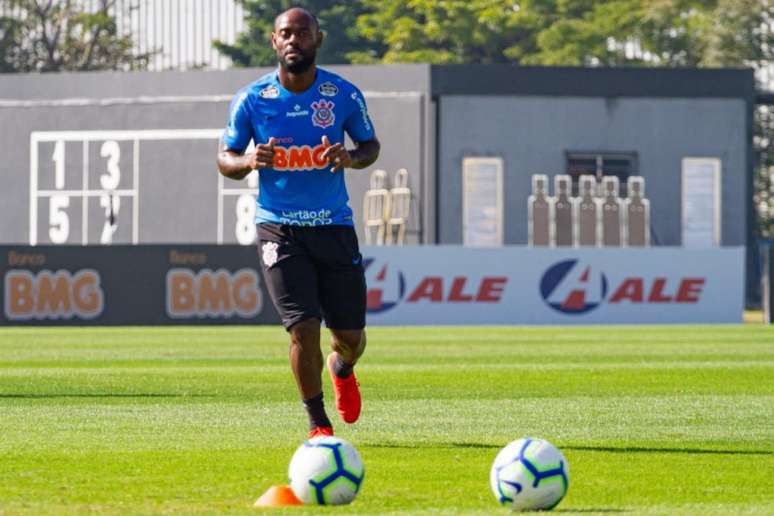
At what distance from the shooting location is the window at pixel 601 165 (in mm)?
47156

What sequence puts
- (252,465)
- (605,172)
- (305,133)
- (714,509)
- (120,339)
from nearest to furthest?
(714,509) → (252,465) → (305,133) → (120,339) → (605,172)

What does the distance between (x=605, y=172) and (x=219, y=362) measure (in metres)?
28.5

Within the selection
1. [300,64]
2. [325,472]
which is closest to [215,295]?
[300,64]

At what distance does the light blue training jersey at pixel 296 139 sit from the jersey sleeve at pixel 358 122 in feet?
0.25

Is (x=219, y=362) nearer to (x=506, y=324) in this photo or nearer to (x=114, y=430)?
(x=114, y=430)

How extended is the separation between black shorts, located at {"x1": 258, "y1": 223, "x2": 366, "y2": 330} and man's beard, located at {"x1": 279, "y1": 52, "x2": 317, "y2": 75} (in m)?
0.82

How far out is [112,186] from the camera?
4850 centimetres

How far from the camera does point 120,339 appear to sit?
85.8 ft

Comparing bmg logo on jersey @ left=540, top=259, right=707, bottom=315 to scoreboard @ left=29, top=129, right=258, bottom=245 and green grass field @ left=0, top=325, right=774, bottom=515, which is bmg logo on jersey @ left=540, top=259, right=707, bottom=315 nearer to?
green grass field @ left=0, top=325, right=774, bottom=515

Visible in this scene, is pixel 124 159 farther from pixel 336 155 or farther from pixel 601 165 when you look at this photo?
pixel 336 155

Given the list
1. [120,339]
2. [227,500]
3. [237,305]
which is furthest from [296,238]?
[237,305]

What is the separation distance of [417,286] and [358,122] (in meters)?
22.6

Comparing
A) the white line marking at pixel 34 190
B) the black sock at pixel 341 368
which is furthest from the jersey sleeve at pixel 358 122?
the white line marking at pixel 34 190

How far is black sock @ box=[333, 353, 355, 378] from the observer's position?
10.8m
